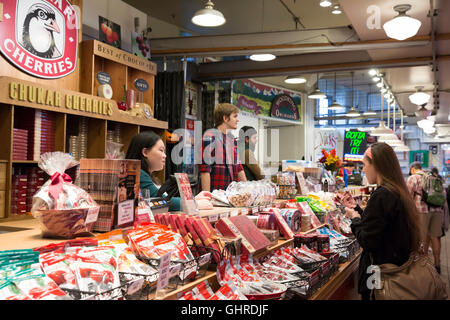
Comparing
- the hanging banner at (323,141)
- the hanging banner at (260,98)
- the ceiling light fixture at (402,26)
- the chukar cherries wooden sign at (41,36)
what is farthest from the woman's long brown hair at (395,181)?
the hanging banner at (323,141)

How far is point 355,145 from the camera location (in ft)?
45.4

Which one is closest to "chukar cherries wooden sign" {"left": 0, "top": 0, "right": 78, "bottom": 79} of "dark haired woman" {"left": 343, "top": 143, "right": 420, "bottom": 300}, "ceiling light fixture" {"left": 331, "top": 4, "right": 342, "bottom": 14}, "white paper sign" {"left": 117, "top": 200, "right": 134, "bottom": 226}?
"white paper sign" {"left": 117, "top": 200, "right": 134, "bottom": 226}

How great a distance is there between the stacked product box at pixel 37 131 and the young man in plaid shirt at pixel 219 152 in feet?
5.21

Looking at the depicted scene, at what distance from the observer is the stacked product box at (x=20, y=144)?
364cm

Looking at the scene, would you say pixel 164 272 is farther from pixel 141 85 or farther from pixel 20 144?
pixel 141 85

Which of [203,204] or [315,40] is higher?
[315,40]

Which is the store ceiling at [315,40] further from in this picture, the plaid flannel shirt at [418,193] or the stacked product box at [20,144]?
the stacked product box at [20,144]

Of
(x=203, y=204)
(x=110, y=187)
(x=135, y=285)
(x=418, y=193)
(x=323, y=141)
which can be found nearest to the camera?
(x=135, y=285)

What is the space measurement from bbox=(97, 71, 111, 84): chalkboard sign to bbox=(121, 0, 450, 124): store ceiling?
1.83 metres

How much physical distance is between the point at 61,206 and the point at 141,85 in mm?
4288

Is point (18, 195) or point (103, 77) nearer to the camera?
point (18, 195)

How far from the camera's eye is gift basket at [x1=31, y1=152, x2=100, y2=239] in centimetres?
131

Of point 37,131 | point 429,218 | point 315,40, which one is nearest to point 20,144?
point 37,131

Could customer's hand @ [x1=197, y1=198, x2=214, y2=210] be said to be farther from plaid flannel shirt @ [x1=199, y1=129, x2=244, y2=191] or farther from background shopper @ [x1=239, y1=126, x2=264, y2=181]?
background shopper @ [x1=239, y1=126, x2=264, y2=181]
